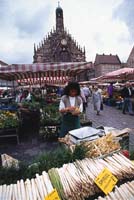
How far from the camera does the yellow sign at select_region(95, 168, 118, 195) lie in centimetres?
194

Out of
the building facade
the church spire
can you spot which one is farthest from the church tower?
the building facade

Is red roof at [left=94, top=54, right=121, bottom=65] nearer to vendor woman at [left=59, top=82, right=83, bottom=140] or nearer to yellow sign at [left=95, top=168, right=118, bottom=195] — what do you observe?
vendor woman at [left=59, top=82, right=83, bottom=140]

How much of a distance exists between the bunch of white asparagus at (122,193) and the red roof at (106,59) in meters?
92.4

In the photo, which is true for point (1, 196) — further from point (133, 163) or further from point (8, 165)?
point (133, 163)

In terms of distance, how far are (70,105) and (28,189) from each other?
2672 millimetres

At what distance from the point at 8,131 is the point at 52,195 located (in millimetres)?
5117

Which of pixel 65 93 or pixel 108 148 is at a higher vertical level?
pixel 65 93

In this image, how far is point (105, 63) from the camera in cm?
9281

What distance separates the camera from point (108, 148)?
255cm

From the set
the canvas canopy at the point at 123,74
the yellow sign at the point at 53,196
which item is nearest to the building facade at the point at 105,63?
the canvas canopy at the point at 123,74

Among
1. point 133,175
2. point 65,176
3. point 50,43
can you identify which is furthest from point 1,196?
point 50,43

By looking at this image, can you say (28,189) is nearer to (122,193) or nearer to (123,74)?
(122,193)

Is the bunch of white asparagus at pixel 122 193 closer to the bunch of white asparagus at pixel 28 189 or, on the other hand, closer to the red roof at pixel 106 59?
the bunch of white asparagus at pixel 28 189

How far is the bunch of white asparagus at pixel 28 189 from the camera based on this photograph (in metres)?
1.81
